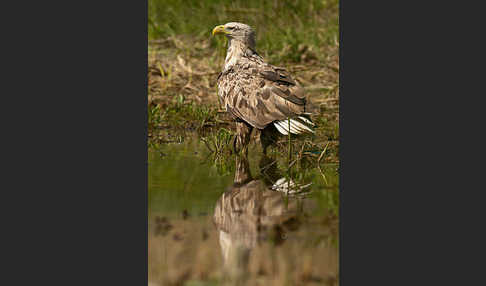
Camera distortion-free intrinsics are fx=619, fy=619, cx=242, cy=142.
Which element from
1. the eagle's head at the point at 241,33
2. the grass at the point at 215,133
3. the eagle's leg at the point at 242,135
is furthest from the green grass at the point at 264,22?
the eagle's leg at the point at 242,135

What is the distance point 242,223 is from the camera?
14.4 ft

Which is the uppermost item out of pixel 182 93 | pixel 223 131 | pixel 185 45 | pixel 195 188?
pixel 185 45

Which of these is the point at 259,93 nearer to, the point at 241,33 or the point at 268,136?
the point at 268,136

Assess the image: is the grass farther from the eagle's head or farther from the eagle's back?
the eagle's head

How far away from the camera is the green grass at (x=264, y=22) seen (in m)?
10.3

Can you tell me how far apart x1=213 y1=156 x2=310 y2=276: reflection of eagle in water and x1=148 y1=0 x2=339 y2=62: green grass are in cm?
527

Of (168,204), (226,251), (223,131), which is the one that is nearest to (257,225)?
(226,251)

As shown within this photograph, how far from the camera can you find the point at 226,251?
3943mm

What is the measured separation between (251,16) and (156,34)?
1673mm

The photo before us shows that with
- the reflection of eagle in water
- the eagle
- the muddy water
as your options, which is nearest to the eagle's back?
the eagle

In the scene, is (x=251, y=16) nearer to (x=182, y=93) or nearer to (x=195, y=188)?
(x=182, y=93)

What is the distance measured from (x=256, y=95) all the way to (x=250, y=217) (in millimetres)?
2225

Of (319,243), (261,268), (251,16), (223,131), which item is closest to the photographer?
(261,268)

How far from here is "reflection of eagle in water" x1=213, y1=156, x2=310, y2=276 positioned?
158 inches
